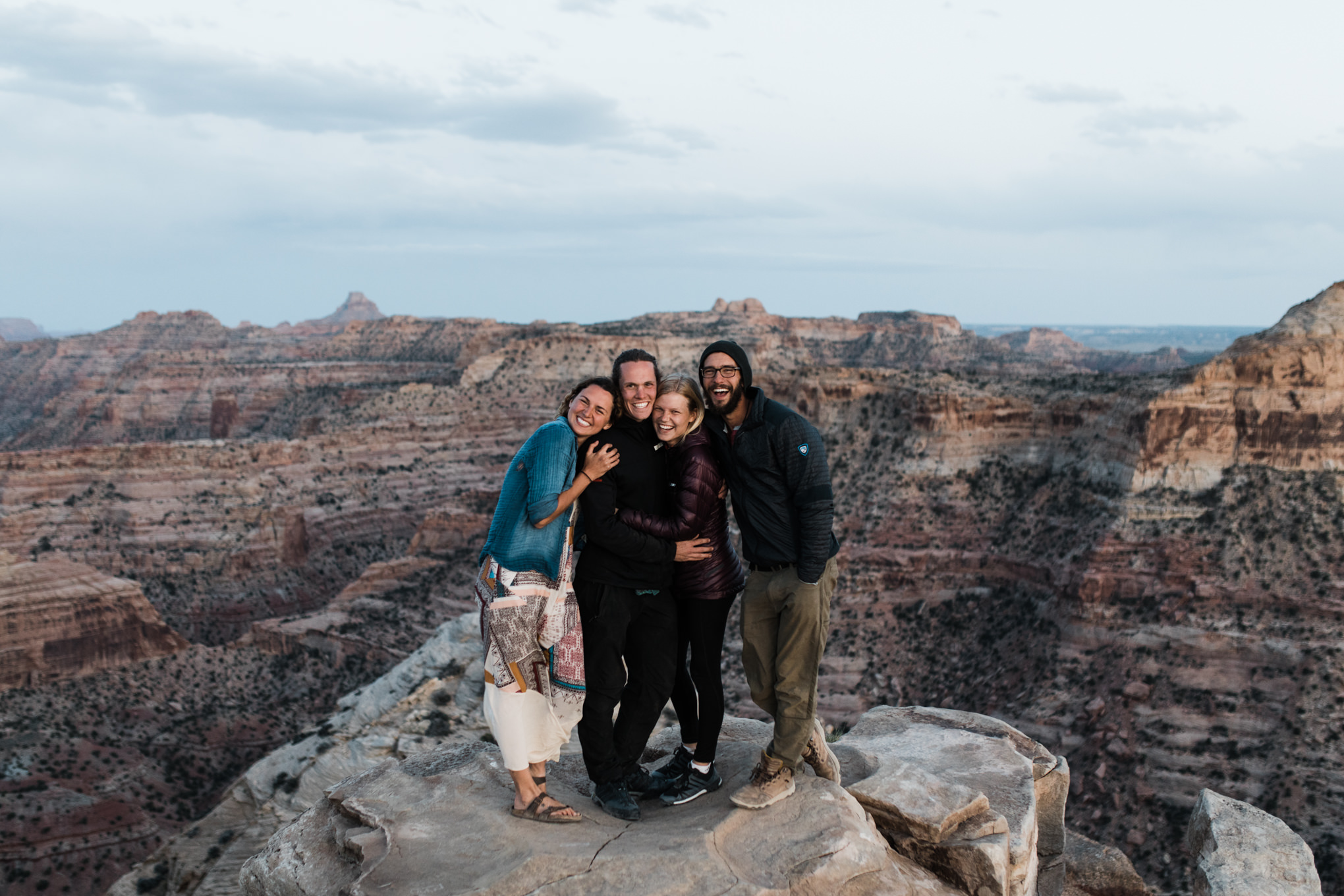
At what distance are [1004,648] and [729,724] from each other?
24.1 meters

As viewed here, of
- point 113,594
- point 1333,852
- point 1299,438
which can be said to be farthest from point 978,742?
point 113,594

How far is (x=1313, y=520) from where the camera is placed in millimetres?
26688

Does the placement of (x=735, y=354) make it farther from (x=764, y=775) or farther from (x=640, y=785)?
(x=640, y=785)

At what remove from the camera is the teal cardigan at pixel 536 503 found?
5969mm

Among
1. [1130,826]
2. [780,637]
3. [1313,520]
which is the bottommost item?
[1130,826]

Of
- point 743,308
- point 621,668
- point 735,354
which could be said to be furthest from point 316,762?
point 743,308

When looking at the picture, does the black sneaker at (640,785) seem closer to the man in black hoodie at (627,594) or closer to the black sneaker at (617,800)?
the black sneaker at (617,800)

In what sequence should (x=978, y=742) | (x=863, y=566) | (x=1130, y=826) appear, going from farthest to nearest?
(x=863, y=566)
(x=1130, y=826)
(x=978, y=742)

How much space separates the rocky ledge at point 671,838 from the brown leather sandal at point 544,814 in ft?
0.27

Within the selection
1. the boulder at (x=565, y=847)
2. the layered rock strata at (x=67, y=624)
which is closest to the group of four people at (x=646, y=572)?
the boulder at (x=565, y=847)

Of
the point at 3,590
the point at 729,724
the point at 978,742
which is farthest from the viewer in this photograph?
the point at 3,590

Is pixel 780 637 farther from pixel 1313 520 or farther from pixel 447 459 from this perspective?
pixel 447 459

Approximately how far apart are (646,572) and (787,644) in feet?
4.71

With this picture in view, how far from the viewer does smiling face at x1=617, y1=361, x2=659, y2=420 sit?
6219mm
